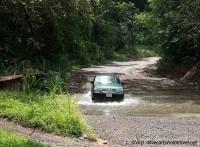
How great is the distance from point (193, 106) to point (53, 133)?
31.9 ft

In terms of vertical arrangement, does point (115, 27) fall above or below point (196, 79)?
above

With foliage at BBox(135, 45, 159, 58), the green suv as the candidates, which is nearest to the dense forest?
the green suv

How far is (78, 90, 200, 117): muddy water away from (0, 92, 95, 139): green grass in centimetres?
347

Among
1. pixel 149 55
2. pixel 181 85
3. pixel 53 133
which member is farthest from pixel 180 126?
pixel 149 55

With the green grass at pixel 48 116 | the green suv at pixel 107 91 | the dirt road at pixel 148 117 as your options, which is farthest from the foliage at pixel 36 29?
the green grass at pixel 48 116

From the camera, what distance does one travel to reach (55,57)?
3152cm

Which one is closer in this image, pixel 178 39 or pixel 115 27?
pixel 178 39

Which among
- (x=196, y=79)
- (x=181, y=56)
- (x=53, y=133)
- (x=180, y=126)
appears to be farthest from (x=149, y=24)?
(x=53, y=133)

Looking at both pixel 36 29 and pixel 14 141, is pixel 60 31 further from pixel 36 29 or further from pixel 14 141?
pixel 14 141

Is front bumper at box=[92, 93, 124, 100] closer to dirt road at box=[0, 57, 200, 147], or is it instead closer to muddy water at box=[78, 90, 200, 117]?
muddy water at box=[78, 90, 200, 117]

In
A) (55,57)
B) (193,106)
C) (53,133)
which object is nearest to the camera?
(53,133)

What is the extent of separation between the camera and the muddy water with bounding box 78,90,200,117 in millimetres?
16522

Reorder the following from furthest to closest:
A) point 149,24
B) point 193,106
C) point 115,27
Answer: point 115,27 → point 149,24 → point 193,106

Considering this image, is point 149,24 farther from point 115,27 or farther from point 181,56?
point 115,27
